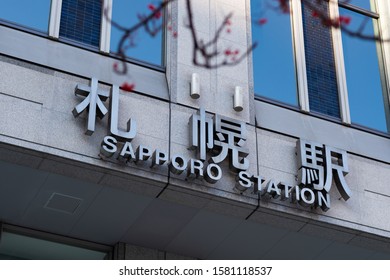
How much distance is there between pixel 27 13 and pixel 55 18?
42 centimetres

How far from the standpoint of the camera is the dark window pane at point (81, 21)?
11875mm

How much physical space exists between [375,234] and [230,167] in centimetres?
258

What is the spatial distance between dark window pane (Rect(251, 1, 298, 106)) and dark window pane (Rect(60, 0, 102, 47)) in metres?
2.77

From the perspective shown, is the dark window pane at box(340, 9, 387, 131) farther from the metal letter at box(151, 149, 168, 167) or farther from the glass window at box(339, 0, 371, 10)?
the metal letter at box(151, 149, 168, 167)

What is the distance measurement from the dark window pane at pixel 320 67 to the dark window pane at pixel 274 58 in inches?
12.1

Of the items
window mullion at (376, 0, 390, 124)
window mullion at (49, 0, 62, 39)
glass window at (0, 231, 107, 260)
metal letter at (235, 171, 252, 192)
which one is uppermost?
window mullion at (376, 0, 390, 124)

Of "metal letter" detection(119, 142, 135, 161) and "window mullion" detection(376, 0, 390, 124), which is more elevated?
"window mullion" detection(376, 0, 390, 124)

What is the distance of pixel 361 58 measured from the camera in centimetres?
1448

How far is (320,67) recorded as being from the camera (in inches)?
545

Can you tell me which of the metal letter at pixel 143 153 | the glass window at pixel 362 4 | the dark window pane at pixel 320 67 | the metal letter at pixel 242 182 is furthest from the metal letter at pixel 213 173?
the glass window at pixel 362 4

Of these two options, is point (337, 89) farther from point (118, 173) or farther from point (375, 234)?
point (118, 173)

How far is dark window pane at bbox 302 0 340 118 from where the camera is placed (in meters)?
13.5

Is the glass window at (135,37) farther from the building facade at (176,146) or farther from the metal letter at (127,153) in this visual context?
the metal letter at (127,153)

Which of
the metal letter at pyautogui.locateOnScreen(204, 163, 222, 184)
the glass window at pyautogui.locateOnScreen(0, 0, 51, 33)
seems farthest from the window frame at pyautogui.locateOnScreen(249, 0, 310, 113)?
the glass window at pyautogui.locateOnScreen(0, 0, 51, 33)
